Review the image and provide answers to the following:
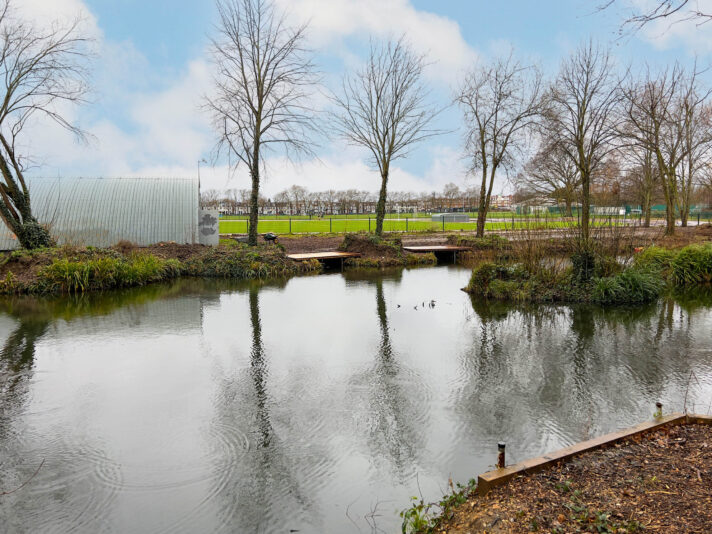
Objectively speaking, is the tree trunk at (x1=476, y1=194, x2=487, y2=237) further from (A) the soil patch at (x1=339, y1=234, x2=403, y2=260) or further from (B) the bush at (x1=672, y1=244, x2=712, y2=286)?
(B) the bush at (x1=672, y1=244, x2=712, y2=286)

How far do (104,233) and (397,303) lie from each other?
47.7ft

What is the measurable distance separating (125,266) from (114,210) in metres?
8.25

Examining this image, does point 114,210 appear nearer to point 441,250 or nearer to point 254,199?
point 254,199

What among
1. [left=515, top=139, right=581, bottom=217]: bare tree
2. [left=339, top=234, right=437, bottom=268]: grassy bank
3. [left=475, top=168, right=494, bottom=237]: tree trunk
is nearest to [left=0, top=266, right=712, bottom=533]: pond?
[left=339, top=234, right=437, bottom=268]: grassy bank

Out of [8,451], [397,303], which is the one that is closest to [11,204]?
[397,303]

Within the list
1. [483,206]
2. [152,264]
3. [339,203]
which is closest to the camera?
[152,264]

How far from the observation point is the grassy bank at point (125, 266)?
1341 centimetres

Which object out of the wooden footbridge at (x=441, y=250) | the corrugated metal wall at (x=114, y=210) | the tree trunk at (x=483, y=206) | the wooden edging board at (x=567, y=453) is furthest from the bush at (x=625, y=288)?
the corrugated metal wall at (x=114, y=210)

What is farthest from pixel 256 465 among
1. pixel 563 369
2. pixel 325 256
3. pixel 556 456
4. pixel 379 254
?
pixel 379 254

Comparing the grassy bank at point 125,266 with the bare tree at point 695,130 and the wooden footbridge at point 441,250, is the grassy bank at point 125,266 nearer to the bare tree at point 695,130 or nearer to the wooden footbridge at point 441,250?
the wooden footbridge at point 441,250

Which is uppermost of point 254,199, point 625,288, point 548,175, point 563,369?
point 548,175

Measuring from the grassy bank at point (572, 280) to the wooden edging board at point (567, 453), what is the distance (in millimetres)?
7094

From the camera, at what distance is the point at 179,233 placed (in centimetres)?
2128

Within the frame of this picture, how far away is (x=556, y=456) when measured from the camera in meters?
3.67
